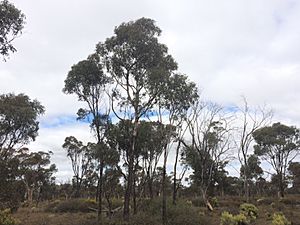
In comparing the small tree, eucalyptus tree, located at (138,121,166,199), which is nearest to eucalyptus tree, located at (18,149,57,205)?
eucalyptus tree, located at (138,121,166,199)

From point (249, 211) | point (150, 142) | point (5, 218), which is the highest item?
point (150, 142)

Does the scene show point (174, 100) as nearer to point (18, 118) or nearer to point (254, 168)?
point (18, 118)

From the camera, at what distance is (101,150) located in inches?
993

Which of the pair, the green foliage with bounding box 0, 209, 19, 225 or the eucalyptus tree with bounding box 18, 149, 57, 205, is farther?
the eucalyptus tree with bounding box 18, 149, 57, 205

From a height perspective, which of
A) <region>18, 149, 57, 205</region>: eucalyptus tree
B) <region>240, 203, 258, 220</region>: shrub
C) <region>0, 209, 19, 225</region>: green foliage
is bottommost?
<region>0, 209, 19, 225</region>: green foliage

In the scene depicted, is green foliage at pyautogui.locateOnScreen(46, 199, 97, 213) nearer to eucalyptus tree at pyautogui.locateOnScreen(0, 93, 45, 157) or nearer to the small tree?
eucalyptus tree at pyautogui.locateOnScreen(0, 93, 45, 157)

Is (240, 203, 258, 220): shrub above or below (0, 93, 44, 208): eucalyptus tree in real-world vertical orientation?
below

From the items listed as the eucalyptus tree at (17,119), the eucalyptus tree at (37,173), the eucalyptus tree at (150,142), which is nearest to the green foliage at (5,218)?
the eucalyptus tree at (17,119)

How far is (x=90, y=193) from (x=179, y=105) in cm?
3834

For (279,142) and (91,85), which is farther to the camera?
(279,142)

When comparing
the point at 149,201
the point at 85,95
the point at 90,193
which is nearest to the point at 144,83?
the point at 85,95

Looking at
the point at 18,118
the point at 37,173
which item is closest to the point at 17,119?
the point at 18,118

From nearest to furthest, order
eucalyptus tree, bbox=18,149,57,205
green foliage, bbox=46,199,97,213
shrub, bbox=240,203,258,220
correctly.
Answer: shrub, bbox=240,203,258,220 < green foliage, bbox=46,199,97,213 < eucalyptus tree, bbox=18,149,57,205

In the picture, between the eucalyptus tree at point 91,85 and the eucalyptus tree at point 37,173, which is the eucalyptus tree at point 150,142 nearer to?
the eucalyptus tree at point 91,85
